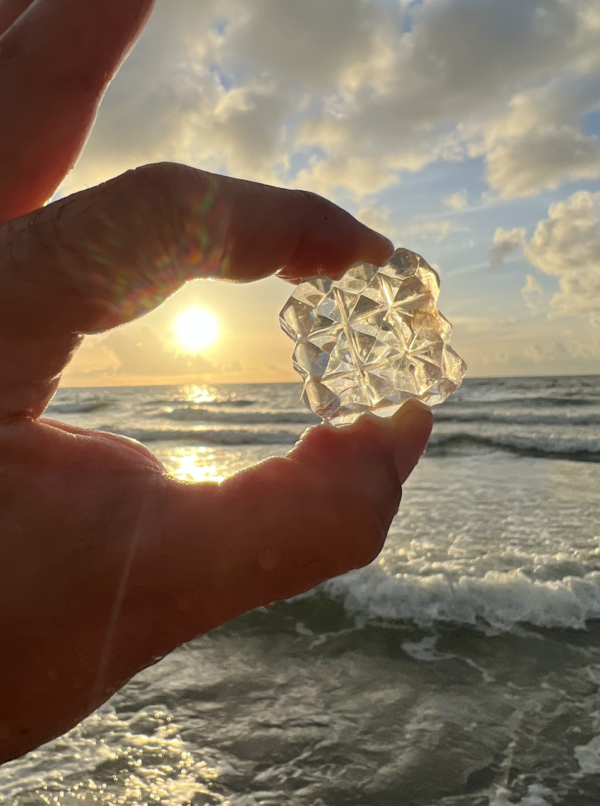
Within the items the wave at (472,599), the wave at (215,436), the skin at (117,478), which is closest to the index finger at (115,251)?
the skin at (117,478)

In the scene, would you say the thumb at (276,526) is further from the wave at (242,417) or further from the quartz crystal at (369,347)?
the wave at (242,417)

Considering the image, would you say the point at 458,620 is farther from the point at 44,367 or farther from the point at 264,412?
the point at 264,412

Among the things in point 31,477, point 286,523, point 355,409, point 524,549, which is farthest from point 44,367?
point 524,549

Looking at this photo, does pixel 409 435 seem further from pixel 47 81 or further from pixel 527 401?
pixel 527 401

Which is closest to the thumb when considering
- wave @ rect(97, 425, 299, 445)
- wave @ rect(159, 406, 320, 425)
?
wave @ rect(97, 425, 299, 445)

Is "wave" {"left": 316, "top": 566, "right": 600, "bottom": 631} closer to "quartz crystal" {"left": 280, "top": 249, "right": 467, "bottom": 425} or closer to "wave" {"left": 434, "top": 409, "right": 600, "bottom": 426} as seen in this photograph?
"quartz crystal" {"left": 280, "top": 249, "right": 467, "bottom": 425}

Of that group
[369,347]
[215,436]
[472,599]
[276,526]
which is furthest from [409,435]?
[215,436]
